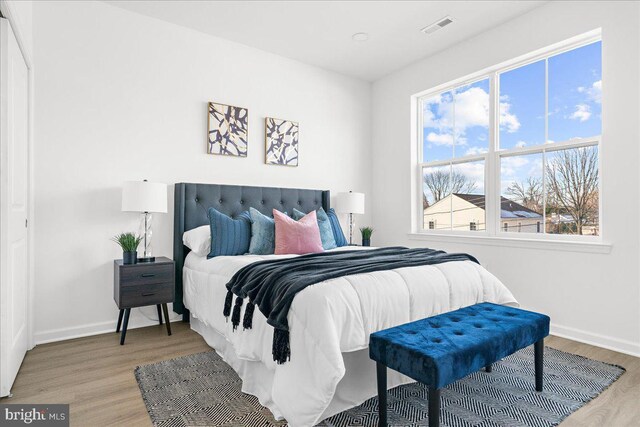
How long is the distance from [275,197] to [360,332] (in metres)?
2.43

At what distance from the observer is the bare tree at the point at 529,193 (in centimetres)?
340

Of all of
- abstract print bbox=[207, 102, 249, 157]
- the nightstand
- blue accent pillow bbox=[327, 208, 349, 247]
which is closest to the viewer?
the nightstand

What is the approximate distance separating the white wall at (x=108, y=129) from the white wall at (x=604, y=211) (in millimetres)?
2495

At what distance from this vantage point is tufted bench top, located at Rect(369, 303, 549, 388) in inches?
60.1

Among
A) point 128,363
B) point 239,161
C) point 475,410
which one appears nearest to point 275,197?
point 239,161

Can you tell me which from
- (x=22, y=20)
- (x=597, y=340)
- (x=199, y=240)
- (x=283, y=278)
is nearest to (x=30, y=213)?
(x=199, y=240)

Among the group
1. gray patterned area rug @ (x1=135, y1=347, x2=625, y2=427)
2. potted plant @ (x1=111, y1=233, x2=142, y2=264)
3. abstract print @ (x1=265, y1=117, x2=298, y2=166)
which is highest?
abstract print @ (x1=265, y1=117, x2=298, y2=166)

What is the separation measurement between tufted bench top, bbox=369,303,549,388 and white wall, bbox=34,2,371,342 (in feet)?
8.33

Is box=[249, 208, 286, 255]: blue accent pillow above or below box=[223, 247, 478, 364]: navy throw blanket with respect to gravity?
above

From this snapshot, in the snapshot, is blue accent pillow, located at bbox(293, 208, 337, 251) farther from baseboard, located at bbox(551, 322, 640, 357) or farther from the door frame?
the door frame

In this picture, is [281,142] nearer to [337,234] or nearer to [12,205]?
[337,234]

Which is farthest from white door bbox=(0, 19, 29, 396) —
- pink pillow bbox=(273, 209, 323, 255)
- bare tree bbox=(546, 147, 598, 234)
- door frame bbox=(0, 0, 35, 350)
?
bare tree bbox=(546, 147, 598, 234)

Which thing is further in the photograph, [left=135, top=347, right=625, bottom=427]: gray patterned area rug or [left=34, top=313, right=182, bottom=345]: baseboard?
[left=34, top=313, right=182, bottom=345]: baseboard

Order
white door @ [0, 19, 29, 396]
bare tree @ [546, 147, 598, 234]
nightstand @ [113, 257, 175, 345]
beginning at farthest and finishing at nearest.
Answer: bare tree @ [546, 147, 598, 234], nightstand @ [113, 257, 175, 345], white door @ [0, 19, 29, 396]
